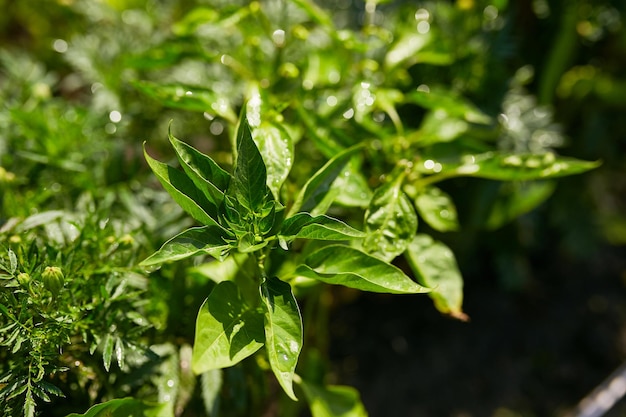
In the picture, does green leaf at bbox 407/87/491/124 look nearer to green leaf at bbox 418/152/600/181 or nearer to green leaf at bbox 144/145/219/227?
green leaf at bbox 418/152/600/181

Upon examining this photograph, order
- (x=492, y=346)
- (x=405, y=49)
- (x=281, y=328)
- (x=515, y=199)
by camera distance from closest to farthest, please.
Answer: (x=281, y=328), (x=405, y=49), (x=515, y=199), (x=492, y=346)

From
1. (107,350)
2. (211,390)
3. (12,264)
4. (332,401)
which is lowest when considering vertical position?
(332,401)

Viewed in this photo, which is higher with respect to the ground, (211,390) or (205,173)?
(205,173)

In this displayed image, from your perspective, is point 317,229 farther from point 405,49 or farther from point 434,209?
point 405,49

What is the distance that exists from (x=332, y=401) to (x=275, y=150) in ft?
1.58

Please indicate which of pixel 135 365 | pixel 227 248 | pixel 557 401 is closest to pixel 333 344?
pixel 557 401

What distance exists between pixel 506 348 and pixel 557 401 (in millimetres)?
197

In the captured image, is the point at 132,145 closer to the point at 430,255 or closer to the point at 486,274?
the point at 430,255

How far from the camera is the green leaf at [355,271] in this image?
Result: 79 centimetres

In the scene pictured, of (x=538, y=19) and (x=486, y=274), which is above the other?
(x=538, y=19)

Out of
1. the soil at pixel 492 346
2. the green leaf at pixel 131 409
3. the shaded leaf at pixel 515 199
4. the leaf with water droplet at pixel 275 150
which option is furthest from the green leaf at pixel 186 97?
the soil at pixel 492 346

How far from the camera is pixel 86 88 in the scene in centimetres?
207

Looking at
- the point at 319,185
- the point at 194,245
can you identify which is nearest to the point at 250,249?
the point at 194,245

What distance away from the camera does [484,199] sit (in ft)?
4.72
